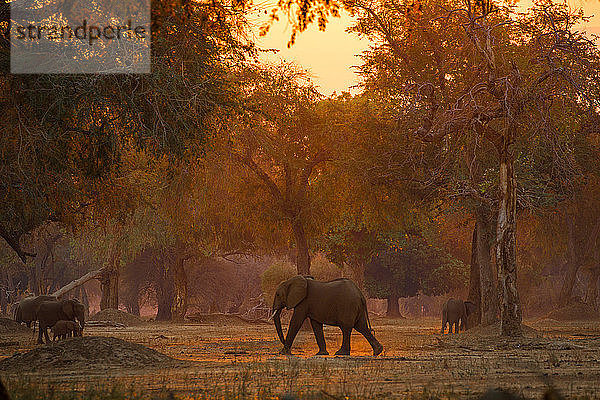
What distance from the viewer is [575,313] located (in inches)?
1868

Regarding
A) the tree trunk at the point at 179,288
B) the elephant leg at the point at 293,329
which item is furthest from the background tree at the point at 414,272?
the elephant leg at the point at 293,329

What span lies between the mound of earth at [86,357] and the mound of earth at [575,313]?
3668 centimetres

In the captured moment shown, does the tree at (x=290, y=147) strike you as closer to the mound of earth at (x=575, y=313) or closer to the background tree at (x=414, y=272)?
the mound of earth at (x=575, y=313)

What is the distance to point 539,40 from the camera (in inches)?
930

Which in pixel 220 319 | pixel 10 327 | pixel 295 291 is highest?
pixel 295 291

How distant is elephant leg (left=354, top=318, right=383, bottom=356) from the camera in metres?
18.8

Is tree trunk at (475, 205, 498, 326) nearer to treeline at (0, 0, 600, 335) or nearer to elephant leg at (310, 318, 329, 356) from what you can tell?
treeline at (0, 0, 600, 335)

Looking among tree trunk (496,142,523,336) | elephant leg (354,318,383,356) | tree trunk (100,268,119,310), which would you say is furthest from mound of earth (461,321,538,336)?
tree trunk (100,268,119,310)

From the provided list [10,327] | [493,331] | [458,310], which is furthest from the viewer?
[458,310]

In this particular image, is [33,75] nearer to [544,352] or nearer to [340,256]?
[544,352]

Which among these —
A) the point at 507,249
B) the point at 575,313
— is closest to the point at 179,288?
the point at 575,313

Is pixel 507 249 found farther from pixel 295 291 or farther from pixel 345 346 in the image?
pixel 295 291

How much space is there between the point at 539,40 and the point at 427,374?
47.7 ft

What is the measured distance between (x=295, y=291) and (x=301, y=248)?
46.4 ft
